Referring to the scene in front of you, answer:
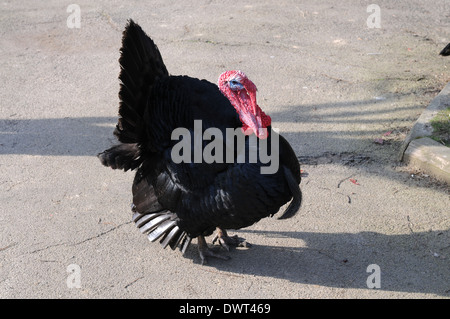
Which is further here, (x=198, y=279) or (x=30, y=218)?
(x=30, y=218)

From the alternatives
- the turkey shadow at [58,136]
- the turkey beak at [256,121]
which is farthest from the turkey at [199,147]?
the turkey shadow at [58,136]

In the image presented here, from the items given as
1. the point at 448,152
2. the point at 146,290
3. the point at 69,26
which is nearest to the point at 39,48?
the point at 69,26

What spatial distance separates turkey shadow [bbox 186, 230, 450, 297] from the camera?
3637 millimetres

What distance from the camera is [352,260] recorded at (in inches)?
151

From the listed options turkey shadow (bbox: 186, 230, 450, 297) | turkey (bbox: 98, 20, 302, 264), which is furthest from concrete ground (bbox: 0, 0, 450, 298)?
turkey (bbox: 98, 20, 302, 264)

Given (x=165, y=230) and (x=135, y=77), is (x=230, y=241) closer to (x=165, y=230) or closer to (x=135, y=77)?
(x=165, y=230)

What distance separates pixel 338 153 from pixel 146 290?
230cm

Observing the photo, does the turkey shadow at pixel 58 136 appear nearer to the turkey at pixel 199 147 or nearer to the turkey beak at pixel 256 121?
the turkey at pixel 199 147

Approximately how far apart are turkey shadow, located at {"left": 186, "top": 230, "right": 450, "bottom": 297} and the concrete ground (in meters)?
0.01

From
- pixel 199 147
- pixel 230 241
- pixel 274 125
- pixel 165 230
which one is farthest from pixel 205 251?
pixel 274 125

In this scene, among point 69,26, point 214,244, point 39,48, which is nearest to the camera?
point 214,244
